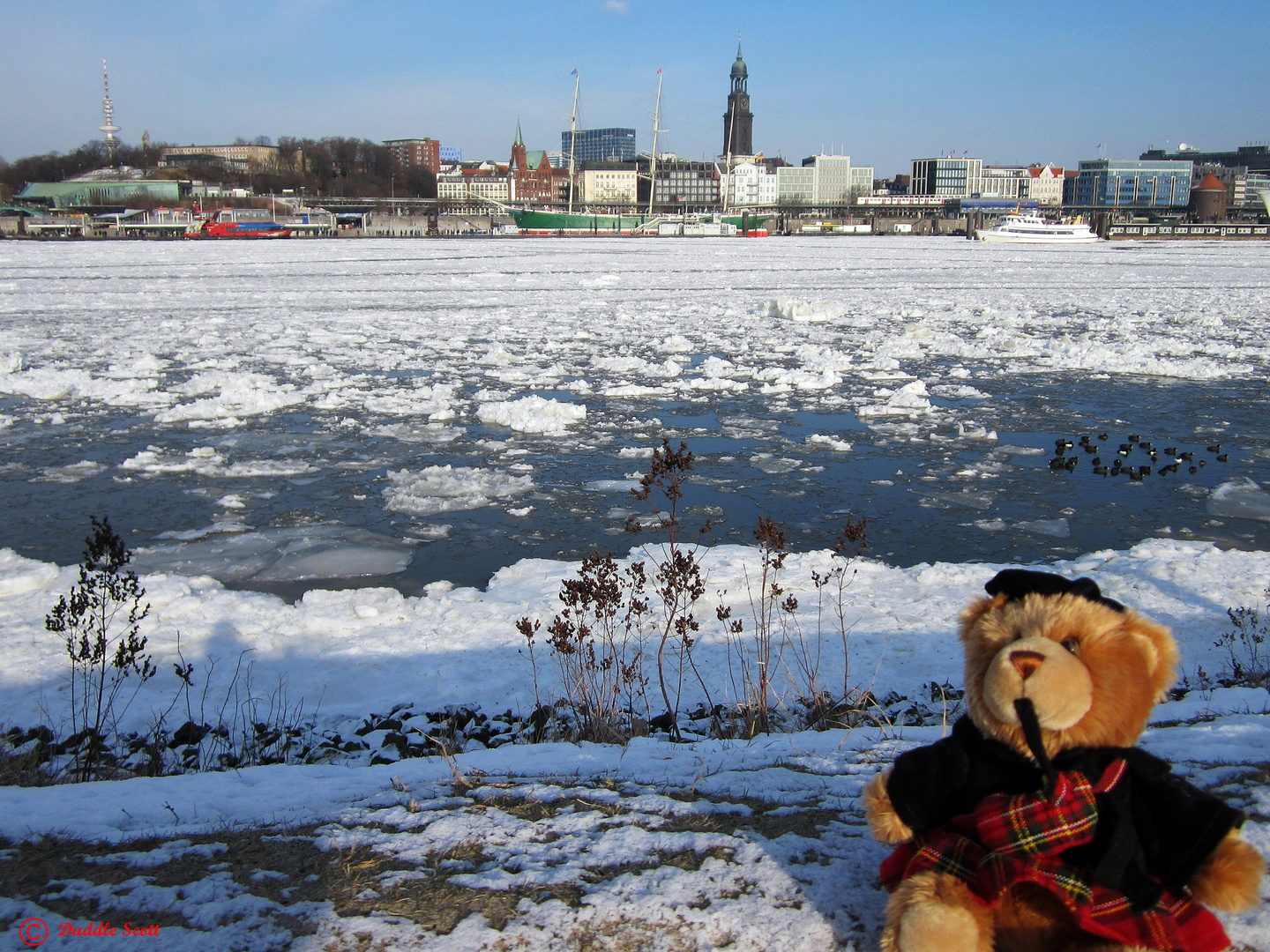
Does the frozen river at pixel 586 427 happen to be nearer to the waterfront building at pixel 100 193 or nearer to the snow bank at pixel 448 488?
the snow bank at pixel 448 488

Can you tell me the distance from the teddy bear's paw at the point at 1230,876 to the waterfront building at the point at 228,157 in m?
140

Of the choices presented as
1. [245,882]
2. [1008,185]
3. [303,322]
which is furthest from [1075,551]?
[1008,185]

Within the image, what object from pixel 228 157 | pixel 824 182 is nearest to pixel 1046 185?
pixel 824 182

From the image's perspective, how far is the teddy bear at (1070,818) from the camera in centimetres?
142

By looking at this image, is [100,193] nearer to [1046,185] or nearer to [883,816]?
[883,816]

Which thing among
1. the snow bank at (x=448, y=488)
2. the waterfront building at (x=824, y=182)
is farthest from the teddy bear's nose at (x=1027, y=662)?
the waterfront building at (x=824, y=182)

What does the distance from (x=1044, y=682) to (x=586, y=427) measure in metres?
6.94

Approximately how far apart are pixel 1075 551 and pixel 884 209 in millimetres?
128357

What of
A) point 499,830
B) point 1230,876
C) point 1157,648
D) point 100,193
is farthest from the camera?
point 100,193

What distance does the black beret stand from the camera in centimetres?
152

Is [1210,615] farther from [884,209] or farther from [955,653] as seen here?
[884,209]


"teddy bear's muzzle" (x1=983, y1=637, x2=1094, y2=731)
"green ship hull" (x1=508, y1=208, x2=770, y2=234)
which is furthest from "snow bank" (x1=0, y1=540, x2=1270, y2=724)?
"green ship hull" (x1=508, y1=208, x2=770, y2=234)

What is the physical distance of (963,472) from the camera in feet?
21.9

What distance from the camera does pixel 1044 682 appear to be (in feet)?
4.61
